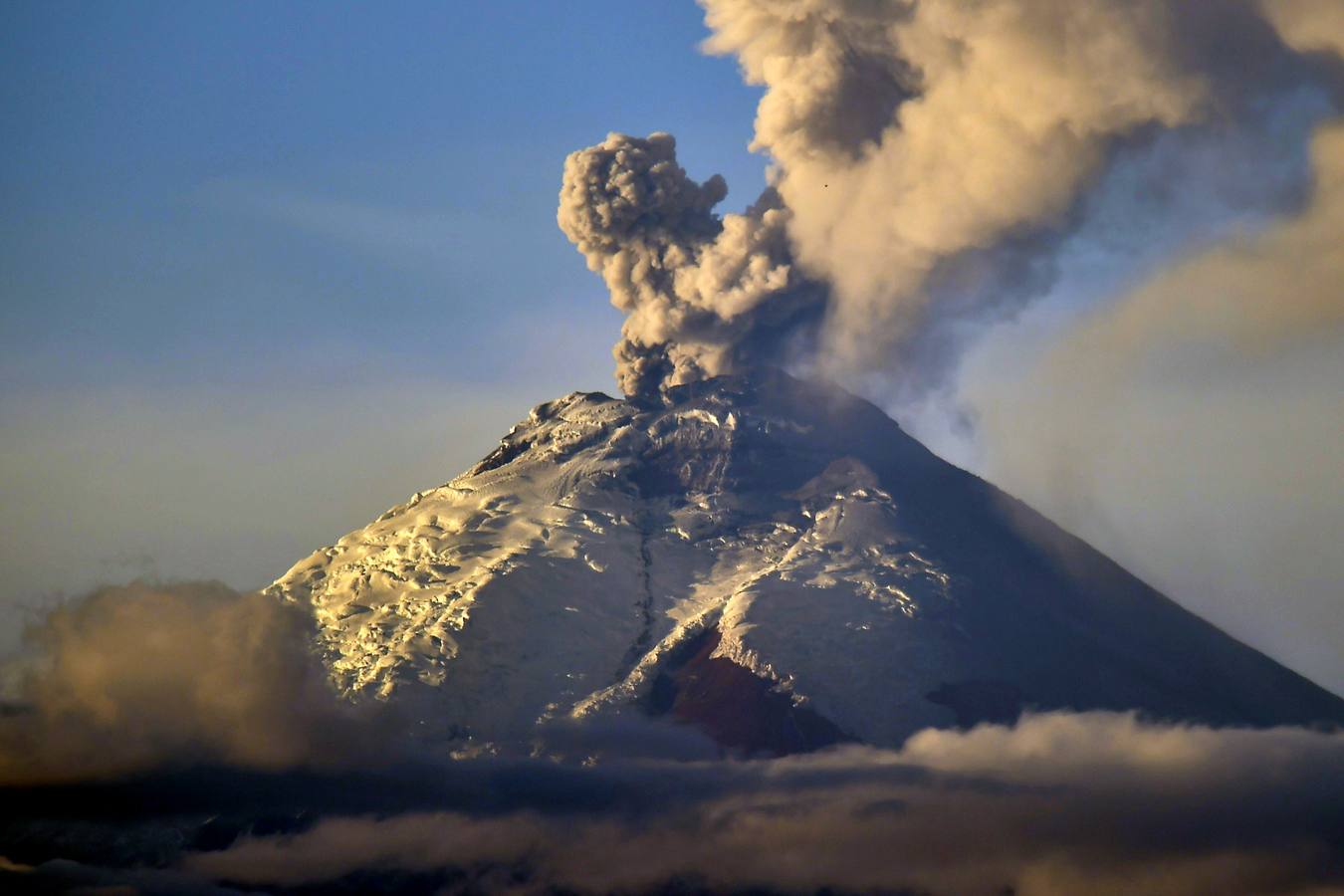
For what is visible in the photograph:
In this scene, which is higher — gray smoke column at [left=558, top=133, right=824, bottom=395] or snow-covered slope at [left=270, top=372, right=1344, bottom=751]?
gray smoke column at [left=558, top=133, right=824, bottom=395]

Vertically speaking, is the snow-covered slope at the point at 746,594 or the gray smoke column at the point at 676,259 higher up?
the gray smoke column at the point at 676,259

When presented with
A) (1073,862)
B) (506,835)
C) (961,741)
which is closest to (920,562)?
(961,741)

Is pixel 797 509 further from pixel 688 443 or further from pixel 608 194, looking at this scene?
pixel 608 194

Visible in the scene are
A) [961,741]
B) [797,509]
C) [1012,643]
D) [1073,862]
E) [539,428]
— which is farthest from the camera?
[539,428]
